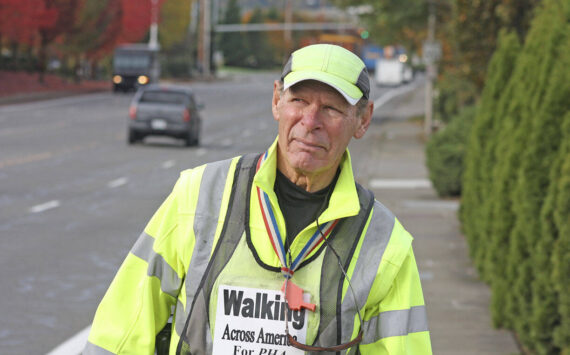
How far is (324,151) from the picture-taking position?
3.57 meters

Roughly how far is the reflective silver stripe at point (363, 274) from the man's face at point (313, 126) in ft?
0.84

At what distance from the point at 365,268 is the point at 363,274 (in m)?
0.02

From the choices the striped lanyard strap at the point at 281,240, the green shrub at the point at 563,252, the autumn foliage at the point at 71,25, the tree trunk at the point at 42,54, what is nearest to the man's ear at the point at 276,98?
the striped lanyard strap at the point at 281,240

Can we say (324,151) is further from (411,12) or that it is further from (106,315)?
(411,12)

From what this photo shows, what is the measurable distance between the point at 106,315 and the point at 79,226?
12889 mm

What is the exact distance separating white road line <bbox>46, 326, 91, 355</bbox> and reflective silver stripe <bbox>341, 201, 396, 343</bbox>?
5.83 metres

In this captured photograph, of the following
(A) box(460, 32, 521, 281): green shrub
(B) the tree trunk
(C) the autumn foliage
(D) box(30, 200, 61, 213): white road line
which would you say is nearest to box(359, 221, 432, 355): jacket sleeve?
(A) box(460, 32, 521, 281): green shrub

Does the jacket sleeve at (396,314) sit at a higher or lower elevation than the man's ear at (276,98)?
lower

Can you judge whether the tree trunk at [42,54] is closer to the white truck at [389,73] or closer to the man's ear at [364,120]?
the white truck at [389,73]

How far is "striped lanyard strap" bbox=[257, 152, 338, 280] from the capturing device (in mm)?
3533

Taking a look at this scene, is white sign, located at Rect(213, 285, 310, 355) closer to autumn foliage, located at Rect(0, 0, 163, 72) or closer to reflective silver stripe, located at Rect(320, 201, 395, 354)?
reflective silver stripe, located at Rect(320, 201, 395, 354)

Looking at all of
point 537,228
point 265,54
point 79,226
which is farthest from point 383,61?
point 537,228

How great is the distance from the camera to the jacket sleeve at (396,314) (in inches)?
141

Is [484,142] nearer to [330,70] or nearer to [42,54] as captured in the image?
[330,70]
